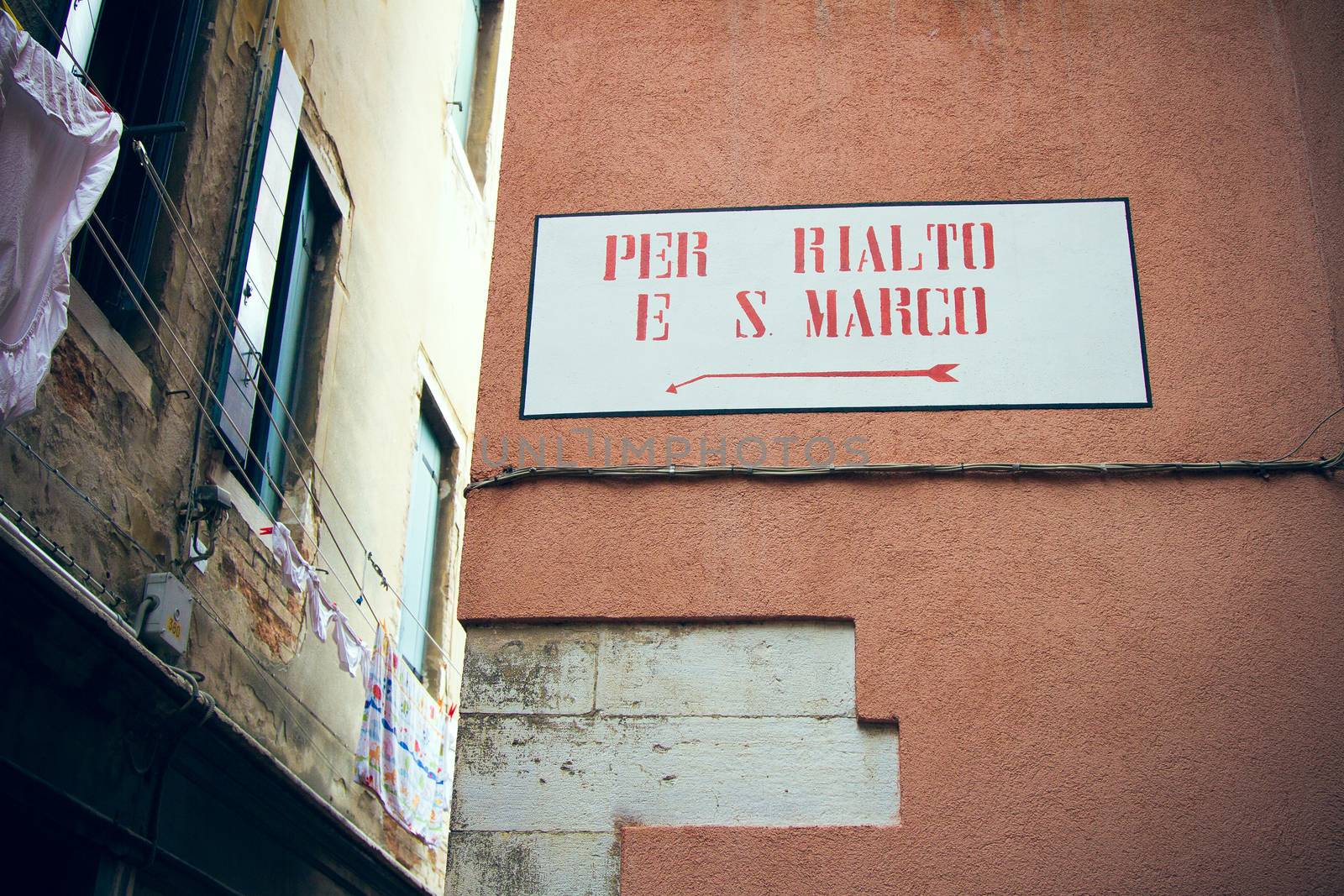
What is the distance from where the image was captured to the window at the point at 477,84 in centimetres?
1297

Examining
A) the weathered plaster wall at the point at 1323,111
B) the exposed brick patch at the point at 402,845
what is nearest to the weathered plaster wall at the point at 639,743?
the weathered plaster wall at the point at 1323,111

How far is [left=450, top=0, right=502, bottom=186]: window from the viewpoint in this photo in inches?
511

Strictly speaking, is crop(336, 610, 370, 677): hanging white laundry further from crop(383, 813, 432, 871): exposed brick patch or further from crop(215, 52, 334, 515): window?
crop(383, 813, 432, 871): exposed brick patch

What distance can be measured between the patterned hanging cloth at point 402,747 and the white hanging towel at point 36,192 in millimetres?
3976

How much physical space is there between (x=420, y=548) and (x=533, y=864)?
6256 mm

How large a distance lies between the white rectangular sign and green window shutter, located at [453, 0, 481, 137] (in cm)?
664

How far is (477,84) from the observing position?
1327cm

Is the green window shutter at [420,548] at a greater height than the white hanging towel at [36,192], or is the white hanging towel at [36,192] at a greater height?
the green window shutter at [420,548]

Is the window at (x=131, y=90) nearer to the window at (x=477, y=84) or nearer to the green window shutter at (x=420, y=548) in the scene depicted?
the green window shutter at (x=420, y=548)

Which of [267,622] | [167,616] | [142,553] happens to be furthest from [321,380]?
[167,616]

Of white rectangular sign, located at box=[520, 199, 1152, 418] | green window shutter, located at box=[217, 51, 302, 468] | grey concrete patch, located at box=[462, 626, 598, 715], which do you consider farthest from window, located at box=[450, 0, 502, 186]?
grey concrete patch, located at box=[462, 626, 598, 715]

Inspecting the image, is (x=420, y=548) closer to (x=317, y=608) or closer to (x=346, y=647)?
(x=346, y=647)

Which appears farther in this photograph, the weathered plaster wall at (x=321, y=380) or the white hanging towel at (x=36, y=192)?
the weathered plaster wall at (x=321, y=380)

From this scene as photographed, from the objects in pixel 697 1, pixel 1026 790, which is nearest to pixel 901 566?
pixel 1026 790
